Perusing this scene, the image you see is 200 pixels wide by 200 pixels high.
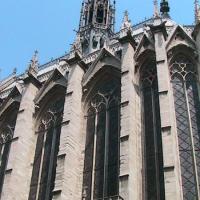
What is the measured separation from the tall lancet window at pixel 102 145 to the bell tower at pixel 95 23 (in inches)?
603

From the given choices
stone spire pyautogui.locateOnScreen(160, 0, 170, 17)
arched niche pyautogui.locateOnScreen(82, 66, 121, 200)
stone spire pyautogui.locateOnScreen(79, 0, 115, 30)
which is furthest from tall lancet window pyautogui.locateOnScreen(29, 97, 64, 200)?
stone spire pyautogui.locateOnScreen(79, 0, 115, 30)

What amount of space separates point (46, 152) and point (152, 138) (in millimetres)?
5793

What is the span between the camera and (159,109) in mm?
17453

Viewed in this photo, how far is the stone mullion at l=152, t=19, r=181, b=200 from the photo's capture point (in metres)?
14.1

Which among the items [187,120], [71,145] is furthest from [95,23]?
[187,120]

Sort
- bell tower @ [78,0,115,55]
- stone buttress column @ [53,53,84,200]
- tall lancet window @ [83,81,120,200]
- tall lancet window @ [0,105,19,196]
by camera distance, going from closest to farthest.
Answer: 1. stone buttress column @ [53,53,84,200]
2. tall lancet window @ [83,81,120,200]
3. tall lancet window @ [0,105,19,196]
4. bell tower @ [78,0,115,55]

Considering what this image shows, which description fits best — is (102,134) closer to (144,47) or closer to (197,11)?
(144,47)

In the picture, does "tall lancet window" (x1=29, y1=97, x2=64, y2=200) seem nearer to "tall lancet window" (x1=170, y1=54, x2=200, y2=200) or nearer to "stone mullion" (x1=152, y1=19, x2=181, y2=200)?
"stone mullion" (x1=152, y1=19, x2=181, y2=200)

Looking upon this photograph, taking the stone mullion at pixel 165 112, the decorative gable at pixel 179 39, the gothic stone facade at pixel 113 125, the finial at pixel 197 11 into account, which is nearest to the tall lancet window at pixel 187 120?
the gothic stone facade at pixel 113 125

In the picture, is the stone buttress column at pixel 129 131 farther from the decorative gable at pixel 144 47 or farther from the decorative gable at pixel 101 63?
the decorative gable at pixel 101 63

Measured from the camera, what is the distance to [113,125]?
18609 mm

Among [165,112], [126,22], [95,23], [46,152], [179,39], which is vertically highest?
[95,23]

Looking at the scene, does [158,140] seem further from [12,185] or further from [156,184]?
[12,185]

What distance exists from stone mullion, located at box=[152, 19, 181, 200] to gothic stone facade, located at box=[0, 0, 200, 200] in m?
0.04
